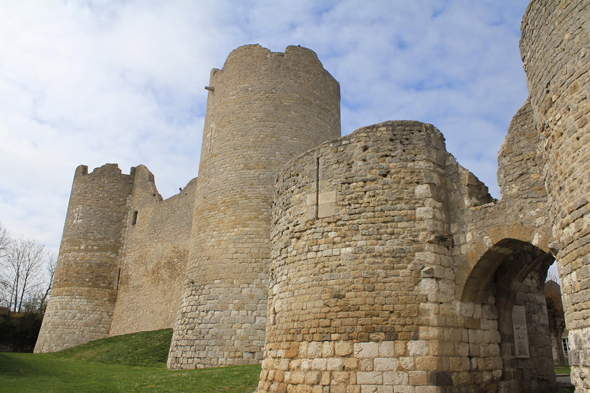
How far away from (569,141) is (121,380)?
11.6 m

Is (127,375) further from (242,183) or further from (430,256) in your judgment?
(430,256)

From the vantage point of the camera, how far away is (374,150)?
31.4ft

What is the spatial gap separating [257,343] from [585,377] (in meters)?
9.26

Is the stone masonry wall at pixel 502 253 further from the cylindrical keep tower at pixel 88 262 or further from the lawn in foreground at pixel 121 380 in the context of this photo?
the cylindrical keep tower at pixel 88 262

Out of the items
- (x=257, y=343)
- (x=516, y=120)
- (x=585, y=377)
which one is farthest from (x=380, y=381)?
(x=257, y=343)

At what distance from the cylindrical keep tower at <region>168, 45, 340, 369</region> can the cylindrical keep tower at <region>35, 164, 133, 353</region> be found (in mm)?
13015

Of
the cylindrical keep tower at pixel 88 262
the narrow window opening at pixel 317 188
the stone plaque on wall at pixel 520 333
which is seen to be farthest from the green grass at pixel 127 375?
the cylindrical keep tower at pixel 88 262

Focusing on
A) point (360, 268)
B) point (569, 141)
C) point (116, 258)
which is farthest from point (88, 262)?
point (569, 141)

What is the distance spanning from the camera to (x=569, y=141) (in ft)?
21.0

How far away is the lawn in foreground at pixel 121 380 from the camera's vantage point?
35.8 ft

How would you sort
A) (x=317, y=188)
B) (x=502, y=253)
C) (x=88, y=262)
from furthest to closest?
(x=88, y=262) → (x=317, y=188) → (x=502, y=253)

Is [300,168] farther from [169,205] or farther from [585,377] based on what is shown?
[169,205]

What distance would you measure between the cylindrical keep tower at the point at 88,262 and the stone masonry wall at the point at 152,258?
631 mm

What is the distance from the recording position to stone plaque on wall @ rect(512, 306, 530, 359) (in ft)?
30.7
